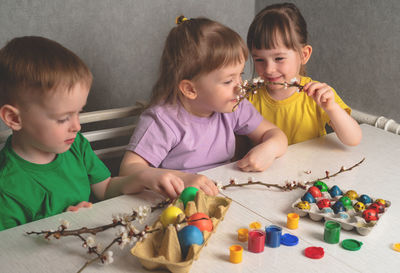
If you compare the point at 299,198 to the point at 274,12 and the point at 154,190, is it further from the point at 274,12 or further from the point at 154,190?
the point at 274,12

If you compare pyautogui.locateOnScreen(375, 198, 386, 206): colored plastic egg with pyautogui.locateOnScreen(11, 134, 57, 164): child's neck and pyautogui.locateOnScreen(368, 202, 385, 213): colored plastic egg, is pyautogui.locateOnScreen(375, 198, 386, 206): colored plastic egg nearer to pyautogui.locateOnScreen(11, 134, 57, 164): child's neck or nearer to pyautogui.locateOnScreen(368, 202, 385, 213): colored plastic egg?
pyautogui.locateOnScreen(368, 202, 385, 213): colored plastic egg

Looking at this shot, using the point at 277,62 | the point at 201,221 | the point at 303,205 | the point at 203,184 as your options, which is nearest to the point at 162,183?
the point at 203,184

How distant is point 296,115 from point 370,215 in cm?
74

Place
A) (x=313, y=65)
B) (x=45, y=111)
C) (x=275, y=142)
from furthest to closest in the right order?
(x=313, y=65) → (x=275, y=142) → (x=45, y=111)

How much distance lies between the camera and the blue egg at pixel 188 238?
2.35 ft

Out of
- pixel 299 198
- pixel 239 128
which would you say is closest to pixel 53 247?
pixel 299 198

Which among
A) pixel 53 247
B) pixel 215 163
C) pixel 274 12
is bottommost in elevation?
pixel 215 163

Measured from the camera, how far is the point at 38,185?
3.37 feet

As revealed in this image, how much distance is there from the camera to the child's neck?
39.9 inches

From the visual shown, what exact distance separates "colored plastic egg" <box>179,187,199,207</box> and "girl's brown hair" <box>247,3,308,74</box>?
721 mm

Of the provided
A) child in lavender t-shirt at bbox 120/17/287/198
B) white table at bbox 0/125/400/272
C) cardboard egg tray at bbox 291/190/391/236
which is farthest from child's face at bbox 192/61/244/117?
cardboard egg tray at bbox 291/190/391/236

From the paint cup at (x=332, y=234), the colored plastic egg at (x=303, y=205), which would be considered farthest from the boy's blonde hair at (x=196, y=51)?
the paint cup at (x=332, y=234)

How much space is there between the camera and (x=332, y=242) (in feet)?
2.61

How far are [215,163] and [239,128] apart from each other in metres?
0.15
